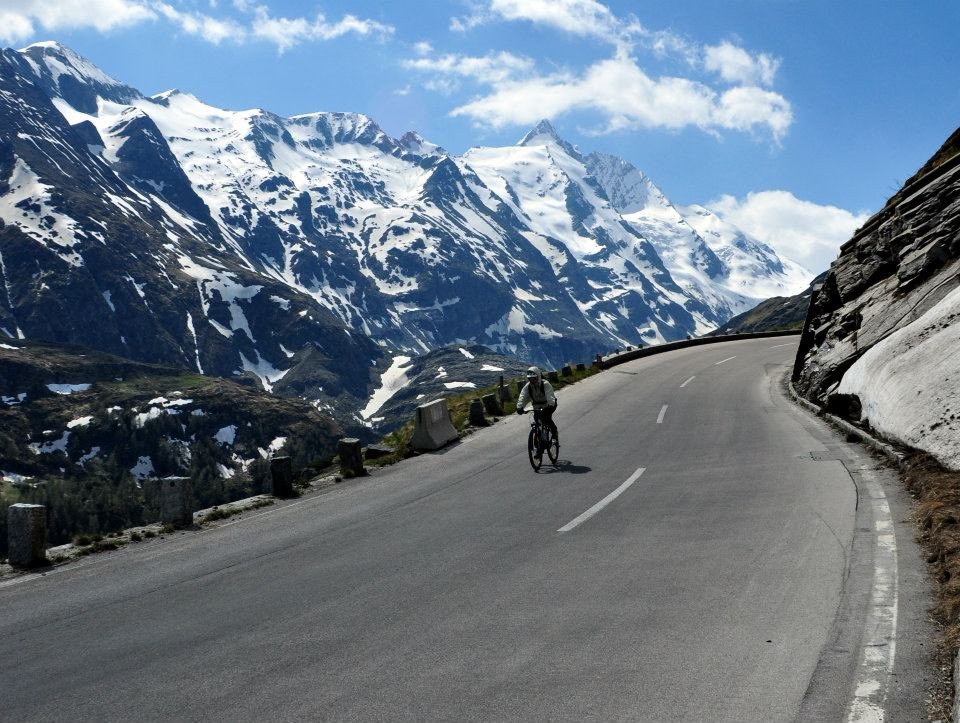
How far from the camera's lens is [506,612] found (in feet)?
24.1

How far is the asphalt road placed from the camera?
18.3ft

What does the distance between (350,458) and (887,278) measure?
16.4m

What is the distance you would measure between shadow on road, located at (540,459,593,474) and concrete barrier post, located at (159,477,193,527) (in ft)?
21.7

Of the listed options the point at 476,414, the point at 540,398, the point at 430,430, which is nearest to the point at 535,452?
the point at 540,398

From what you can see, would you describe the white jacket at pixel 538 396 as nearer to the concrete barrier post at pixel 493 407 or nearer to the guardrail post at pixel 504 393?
the concrete barrier post at pixel 493 407

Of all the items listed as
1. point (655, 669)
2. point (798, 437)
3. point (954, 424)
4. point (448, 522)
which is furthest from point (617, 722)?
point (798, 437)

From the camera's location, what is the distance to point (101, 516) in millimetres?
190125

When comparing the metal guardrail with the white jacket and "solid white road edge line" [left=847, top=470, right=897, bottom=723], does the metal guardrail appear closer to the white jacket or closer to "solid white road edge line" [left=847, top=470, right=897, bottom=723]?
the white jacket

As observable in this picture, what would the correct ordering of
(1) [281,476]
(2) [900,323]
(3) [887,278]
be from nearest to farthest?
(1) [281,476]
(2) [900,323]
(3) [887,278]

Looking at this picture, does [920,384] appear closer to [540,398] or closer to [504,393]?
[540,398]

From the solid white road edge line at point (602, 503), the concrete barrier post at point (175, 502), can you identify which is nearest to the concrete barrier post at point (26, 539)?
the concrete barrier post at point (175, 502)

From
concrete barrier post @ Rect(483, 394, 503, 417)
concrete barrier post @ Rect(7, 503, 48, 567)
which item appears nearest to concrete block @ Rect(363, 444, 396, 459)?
concrete barrier post @ Rect(483, 394, 503, 417)

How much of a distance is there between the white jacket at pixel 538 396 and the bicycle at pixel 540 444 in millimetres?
203

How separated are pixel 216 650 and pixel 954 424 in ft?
36.6
